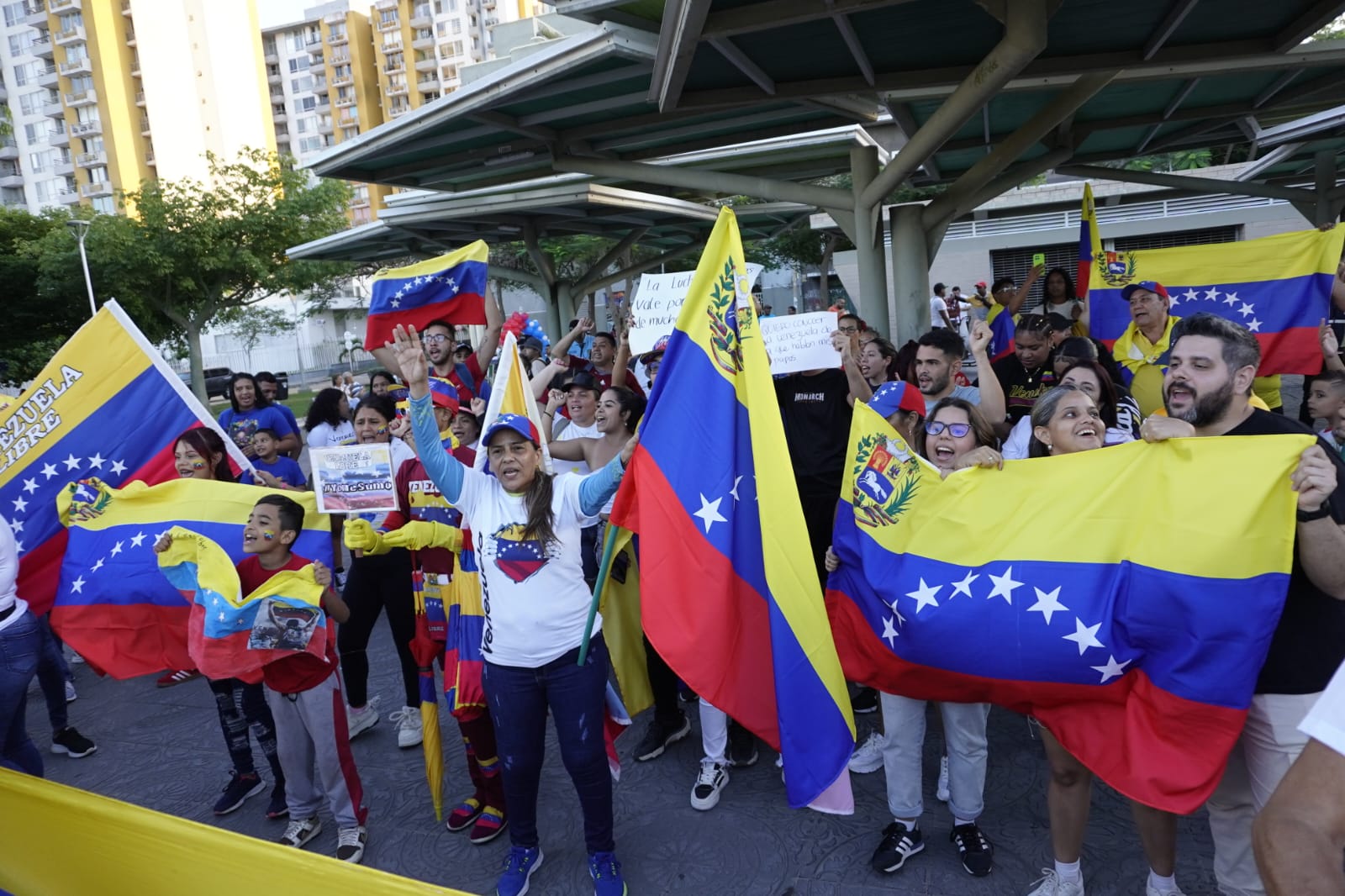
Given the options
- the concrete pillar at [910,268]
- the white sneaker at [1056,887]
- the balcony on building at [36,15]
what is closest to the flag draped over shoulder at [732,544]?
the white sneaker at [1056,887]

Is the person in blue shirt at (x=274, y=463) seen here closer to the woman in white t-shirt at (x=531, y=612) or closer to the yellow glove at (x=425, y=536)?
the yellow glove at (x=425, y=536)

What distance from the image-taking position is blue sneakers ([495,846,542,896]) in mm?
3410

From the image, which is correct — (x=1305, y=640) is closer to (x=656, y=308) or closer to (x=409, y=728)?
(x=656, y=308)

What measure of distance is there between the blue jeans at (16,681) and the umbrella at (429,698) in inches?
68.6

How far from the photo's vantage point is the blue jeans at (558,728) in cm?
331

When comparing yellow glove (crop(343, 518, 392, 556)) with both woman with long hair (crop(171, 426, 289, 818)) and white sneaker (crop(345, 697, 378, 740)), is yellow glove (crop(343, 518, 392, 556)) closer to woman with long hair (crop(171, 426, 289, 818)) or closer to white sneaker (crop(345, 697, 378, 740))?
woman with long hair (crop(171, 426, 289, 818))

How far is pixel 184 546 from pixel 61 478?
5.82 feet

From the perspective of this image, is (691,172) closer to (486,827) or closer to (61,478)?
(61,478)

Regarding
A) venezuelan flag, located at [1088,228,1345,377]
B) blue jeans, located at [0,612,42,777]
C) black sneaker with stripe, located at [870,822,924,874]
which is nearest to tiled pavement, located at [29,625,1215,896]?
black sneaker with stripe, located at [870,822,924,874]

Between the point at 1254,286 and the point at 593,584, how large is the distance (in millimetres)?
5236

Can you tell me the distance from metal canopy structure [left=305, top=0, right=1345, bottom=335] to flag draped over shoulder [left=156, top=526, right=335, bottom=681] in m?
4.43

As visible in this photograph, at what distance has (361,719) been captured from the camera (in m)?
5.07

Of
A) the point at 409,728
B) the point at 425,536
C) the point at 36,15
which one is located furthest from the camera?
the point at 36,15

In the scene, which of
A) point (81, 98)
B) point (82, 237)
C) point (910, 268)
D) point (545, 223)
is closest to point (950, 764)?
point (910, 268)
